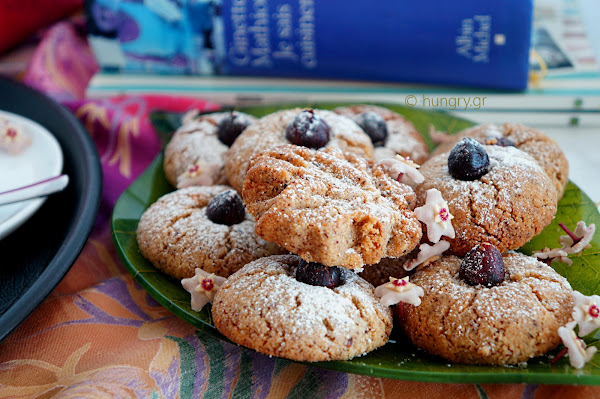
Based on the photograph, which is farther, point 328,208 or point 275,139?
point 275,139

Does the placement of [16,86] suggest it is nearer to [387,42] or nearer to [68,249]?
[68,249]

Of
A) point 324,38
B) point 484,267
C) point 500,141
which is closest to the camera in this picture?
point 484,267

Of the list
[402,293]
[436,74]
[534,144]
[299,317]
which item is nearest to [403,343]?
[402,293]

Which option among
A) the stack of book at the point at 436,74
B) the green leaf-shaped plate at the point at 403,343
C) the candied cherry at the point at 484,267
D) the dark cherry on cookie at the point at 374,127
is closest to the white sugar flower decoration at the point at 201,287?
the green leaf-shaped plate at the point at 403,343

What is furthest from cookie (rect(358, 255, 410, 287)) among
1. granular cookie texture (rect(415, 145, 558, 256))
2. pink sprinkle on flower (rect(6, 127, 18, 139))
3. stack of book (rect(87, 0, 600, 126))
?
pink sprinkle on flower (rect(6, 127, 18, 139))

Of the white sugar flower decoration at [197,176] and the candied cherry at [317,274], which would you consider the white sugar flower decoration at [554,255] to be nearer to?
the candied cherry at [317,274]

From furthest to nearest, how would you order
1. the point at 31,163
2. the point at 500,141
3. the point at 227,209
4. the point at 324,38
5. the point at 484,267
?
the point at 324,38 < the point at 31,163 < the point at 500,141 < the point at 227,209 < the point at 484,267

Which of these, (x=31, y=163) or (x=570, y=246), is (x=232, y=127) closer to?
(x=31, y=163)
